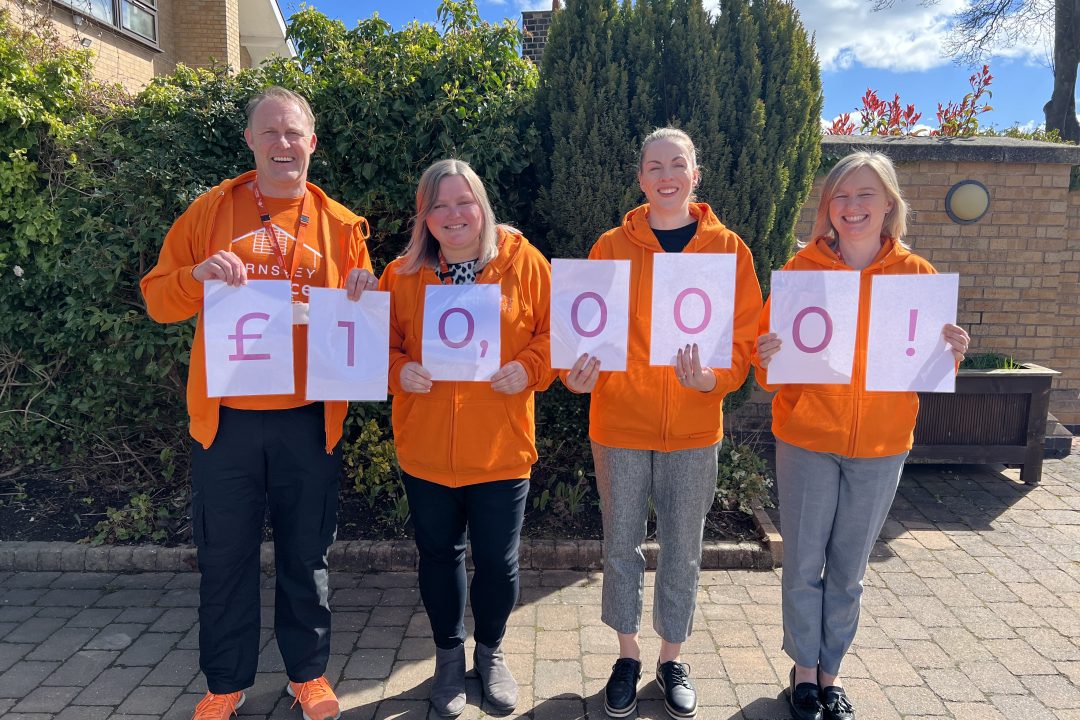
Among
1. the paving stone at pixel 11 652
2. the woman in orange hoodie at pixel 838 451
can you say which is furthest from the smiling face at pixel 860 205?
the paving stone at pixel 11 652

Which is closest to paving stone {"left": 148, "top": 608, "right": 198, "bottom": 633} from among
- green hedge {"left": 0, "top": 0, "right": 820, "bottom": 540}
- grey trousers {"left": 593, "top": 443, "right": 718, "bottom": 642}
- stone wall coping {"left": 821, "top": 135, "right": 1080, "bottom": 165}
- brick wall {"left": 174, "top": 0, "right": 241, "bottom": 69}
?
green hedge {"left": 0, "top": 0, "right": 820, "bottom": 540}

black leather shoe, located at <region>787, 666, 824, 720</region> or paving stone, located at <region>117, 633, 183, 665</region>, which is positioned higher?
black leather shoe, located at <region>787, 666, 824, 720</region>

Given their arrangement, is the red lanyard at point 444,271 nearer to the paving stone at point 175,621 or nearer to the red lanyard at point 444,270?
the red lanyard at point 444,270

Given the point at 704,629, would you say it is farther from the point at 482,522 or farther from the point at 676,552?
the point at 482,522

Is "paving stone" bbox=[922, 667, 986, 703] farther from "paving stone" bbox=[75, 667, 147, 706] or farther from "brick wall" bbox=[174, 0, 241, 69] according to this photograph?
"brick wall" bbox=[174, 0, 241, 69]

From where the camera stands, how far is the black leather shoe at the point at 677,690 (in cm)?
272

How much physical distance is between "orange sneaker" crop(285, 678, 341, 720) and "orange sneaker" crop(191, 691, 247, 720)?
233 mm

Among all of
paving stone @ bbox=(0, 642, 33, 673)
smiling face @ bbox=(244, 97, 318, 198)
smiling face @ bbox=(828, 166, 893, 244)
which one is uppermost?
smiling face @ bbox=(244, 97, 318, 198)

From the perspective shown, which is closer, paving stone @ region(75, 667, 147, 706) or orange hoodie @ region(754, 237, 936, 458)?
orange hoodie @ region(754, 237, 936, 458)

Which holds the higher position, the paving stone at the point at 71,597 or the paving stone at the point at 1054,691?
the paving stone at the point at 1054,691

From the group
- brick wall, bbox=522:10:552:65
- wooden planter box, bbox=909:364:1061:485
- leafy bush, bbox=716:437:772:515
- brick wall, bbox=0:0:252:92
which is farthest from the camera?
brick wall, bbox=522:10:552:65

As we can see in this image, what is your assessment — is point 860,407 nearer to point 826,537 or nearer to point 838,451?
point 838,451

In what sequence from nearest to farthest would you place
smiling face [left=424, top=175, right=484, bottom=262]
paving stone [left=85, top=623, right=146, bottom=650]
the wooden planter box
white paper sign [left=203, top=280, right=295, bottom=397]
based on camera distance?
white paper sign [left=203, top=280, right=295, bottom=397], smiling face [left=424, top=175, right=484, bottom=262], paving stone [left=85, top=623, right=146, bottom=650], the wooden planter box

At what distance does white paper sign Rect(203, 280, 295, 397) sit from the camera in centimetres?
Answer: 239
